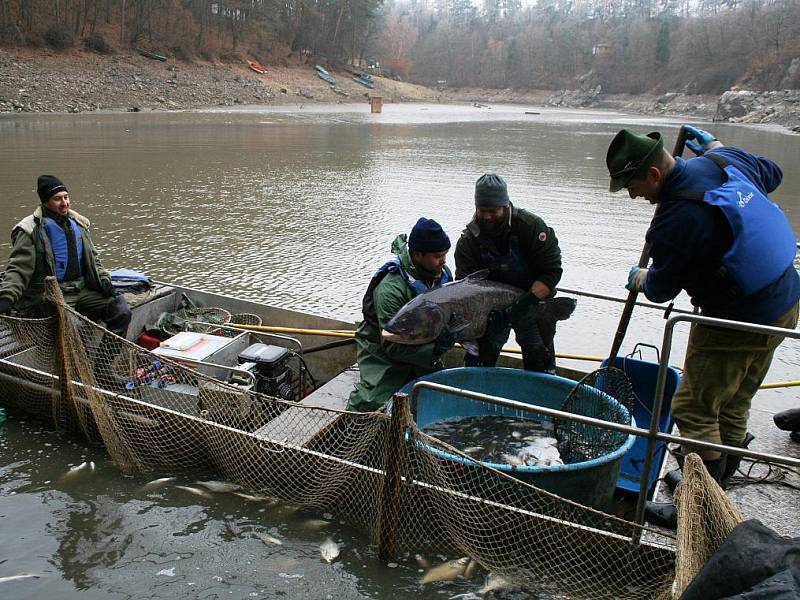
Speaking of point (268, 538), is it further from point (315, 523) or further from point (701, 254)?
point (701, 254)

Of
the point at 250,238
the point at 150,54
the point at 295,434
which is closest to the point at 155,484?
the point at 295,434

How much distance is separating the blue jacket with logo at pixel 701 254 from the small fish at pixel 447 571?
213cm

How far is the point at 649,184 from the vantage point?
13.1ft

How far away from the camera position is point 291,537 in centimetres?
487

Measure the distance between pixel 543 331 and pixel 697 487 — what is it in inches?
103

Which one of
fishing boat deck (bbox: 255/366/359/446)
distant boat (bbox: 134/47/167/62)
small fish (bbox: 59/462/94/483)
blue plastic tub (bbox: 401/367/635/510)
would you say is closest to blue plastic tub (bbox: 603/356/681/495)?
blue plastic tub (bbox: 401/367/635/510)

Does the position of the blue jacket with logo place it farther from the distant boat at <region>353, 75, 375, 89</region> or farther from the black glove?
the distant boat at <region>353, 75, 375, 89</region>

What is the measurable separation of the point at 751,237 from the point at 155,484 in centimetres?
463

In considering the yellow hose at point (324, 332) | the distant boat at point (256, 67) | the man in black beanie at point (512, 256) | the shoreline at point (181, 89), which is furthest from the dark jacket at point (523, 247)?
the distant boat at point (256, 67)

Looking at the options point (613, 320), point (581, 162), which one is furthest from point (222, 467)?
point (581, 162)

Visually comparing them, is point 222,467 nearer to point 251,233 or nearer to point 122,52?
point 251,233

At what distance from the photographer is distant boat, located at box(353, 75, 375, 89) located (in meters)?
79.9

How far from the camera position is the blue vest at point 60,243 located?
6.48m

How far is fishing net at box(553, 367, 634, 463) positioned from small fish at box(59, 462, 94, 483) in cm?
382
